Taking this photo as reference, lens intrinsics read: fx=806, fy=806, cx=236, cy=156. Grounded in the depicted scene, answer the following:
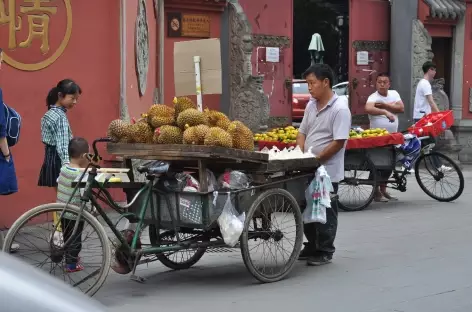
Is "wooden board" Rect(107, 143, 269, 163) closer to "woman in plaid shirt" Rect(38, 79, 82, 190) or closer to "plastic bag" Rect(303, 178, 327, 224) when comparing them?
"plastic bag" Rect(303, 178, 327, 224)

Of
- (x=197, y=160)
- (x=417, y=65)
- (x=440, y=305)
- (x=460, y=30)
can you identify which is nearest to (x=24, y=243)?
(x=197, y=160)

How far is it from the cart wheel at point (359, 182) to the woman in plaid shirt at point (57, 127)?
4189 mm

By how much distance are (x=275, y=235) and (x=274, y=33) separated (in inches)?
345

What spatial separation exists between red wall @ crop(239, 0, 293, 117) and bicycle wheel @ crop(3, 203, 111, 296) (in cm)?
929

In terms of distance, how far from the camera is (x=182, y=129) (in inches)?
244

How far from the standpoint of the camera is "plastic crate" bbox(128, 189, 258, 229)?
19.8ft

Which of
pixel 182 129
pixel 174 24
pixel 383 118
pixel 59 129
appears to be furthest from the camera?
pixel 174 24

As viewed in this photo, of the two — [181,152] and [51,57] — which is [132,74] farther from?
[181,152]

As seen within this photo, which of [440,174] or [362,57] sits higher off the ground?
[362,57]

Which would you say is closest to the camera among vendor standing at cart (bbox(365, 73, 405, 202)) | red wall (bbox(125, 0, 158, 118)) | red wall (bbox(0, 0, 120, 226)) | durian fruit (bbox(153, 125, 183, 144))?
durian fruit (bbox(153, 125, 183, 144))

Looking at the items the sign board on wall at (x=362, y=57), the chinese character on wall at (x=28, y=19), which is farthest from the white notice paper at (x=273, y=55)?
the chinese character on wall at (x=28, y=19)

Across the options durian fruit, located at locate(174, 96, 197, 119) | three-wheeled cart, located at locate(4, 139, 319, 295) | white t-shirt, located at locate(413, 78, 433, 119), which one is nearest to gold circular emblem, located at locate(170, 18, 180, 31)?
white t-shirt, located at locate(413, 78, 433, 119)

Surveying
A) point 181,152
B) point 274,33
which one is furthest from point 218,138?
point 274,33

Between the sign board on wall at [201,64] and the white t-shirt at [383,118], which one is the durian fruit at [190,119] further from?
the white t-shirt at [383,118]
